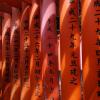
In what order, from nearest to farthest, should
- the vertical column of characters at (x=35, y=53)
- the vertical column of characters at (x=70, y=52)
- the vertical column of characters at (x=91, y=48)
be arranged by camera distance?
1. the vertical column of characters at (x=91, y=48)
2. the vertical column of characters at (x=70, y=52)
3. the vertical column of characters at (x=35, y=53)

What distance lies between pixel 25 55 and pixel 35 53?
12 centimetres

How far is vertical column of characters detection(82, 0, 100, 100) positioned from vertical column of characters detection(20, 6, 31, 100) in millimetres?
474

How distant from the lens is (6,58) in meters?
1.76

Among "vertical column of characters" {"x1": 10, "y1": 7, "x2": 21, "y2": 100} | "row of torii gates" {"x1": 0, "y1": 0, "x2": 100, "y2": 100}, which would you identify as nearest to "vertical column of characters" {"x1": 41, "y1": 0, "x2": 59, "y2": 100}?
"row of torii gates" {"x1": 0, "y1": 0, "x2": 100, "y2": 100}

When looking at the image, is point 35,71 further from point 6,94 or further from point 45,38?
point 6,94

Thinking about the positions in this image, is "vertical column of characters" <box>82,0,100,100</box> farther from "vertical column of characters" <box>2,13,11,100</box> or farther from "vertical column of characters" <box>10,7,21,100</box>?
"vertical column of characters" <box>2,13,11,100</box>

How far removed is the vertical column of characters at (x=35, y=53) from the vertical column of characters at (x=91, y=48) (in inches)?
14.0

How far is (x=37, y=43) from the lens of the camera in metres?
1.36

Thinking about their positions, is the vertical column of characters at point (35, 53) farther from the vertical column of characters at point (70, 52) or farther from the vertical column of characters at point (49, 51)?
the vertical column of characters at point (70, 52)

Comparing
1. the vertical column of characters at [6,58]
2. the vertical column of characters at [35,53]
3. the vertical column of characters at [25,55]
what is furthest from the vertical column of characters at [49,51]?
the vertical column of characters at [6,58]

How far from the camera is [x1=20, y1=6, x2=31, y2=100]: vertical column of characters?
56.2 inches

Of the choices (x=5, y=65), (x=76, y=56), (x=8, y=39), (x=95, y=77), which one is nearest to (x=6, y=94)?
(x=5, y=65)

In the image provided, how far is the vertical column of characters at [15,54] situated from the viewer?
1.56 m

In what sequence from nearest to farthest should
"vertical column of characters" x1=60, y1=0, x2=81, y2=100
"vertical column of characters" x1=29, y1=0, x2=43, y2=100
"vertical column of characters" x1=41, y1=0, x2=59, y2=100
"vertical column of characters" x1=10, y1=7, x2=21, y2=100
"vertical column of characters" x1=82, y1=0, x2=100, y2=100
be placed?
"vertical column of characters" x1=82, y1=0, x2=100, y2=100, "vertical column of characters" x1=60, y1=0, x2=81, y2=100, "vertical column of characters" x1=41, y1=0, x2=59, y2=100, "vertical column of characters" x1=29, y1=0, x2=43, y2=100, "vertical column of characters" x1=10, y1=7, x2=21, y2=100
